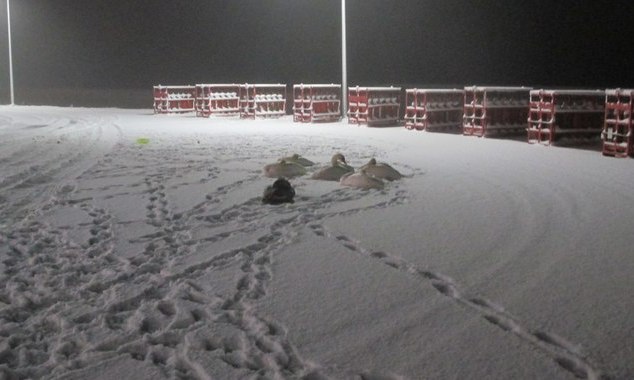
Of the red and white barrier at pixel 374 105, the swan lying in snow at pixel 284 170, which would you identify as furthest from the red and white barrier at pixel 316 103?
the swan lying in snow at pixel 284 170

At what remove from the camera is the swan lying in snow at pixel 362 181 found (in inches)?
392

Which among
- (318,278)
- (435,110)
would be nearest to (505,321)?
(318,278)

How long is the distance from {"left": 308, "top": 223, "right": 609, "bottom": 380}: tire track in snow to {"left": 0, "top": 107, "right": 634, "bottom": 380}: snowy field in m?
0.02

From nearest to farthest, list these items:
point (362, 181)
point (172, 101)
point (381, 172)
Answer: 1. point (362, 181)
2. point (381, 172)
3. point (172, 101)

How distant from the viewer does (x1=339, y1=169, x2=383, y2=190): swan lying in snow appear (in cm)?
997

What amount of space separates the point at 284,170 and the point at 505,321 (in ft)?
23.8

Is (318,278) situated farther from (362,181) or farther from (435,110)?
(435,110)

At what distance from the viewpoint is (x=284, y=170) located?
37.4 feet

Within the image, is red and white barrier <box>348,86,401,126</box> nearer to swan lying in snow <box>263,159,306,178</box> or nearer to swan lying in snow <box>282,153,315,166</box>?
swan lying in snow <box>282,153,315,166</box>

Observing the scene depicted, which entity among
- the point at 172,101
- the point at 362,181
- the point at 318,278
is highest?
the point at 172,101

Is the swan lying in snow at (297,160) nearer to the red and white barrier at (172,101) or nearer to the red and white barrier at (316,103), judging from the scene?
the red and white barrier at (316,103)

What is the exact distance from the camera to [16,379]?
3750 millimetres

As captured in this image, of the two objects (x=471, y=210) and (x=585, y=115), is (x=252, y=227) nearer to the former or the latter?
(x=471, y=210)

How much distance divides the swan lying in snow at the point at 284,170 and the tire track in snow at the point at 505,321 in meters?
5.01
